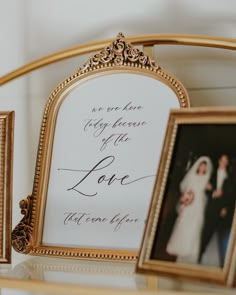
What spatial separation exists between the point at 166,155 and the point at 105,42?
0.74ft

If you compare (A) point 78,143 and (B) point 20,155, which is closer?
(A) point 78,143

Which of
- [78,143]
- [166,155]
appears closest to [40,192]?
[78,143]

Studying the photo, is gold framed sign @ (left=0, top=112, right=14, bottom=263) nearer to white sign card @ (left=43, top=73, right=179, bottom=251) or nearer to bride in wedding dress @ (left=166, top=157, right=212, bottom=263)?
white sign card @ (left=43, top=73, right=179, bottom=251)

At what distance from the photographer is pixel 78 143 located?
64 cm

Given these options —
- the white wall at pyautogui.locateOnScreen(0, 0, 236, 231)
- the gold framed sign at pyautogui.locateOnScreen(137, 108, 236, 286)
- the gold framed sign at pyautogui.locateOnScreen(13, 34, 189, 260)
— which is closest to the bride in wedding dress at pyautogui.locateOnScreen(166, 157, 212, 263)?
the gold framed sign at pyautogui.locateOnScreen(137, 108, 236, 286)

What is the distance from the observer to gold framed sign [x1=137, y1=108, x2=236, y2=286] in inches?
18.5

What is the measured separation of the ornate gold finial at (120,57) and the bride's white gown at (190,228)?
0.18m

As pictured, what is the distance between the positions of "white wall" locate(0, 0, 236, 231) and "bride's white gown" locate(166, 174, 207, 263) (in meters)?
0.22

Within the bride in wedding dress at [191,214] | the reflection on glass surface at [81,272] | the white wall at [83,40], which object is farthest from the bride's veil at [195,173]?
the white wall at [83,40]

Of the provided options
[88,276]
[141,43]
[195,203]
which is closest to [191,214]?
[195,203]

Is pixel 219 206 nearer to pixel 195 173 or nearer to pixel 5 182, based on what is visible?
pixel 195 173

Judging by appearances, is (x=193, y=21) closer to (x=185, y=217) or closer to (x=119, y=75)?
(x=119, y=75)

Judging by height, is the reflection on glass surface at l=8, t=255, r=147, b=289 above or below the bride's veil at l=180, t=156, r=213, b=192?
below

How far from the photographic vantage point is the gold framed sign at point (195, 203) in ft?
1.54
